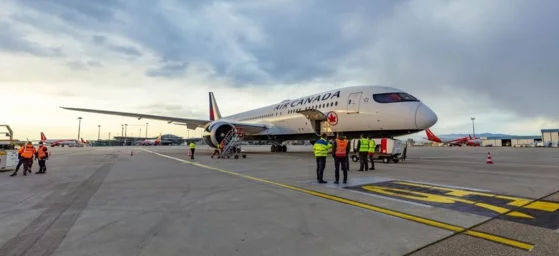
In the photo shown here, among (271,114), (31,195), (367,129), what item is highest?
(271,114)

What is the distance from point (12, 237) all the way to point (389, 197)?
19.3 feet

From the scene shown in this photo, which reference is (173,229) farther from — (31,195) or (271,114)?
(271,114)

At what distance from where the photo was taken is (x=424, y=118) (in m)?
14.1

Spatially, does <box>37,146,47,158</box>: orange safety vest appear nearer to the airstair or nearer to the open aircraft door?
the airstair

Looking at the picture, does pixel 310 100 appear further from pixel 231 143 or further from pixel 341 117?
pixel 231 143

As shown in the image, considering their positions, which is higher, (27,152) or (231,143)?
(231,143)

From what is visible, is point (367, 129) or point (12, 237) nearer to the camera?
point (12, 237)

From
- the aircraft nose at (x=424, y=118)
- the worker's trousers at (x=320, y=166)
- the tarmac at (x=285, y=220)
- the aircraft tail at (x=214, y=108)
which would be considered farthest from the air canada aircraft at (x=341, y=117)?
the aircraft tail at (x=214, y=108)

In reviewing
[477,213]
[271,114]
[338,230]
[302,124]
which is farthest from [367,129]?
[338,230]

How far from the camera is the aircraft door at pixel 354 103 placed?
16.6 meters

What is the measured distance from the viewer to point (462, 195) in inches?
235

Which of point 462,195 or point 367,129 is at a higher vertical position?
point 367,129

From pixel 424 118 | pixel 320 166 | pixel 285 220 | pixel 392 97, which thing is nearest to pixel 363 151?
pixel 320 166

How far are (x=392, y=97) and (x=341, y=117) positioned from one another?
3070mm
